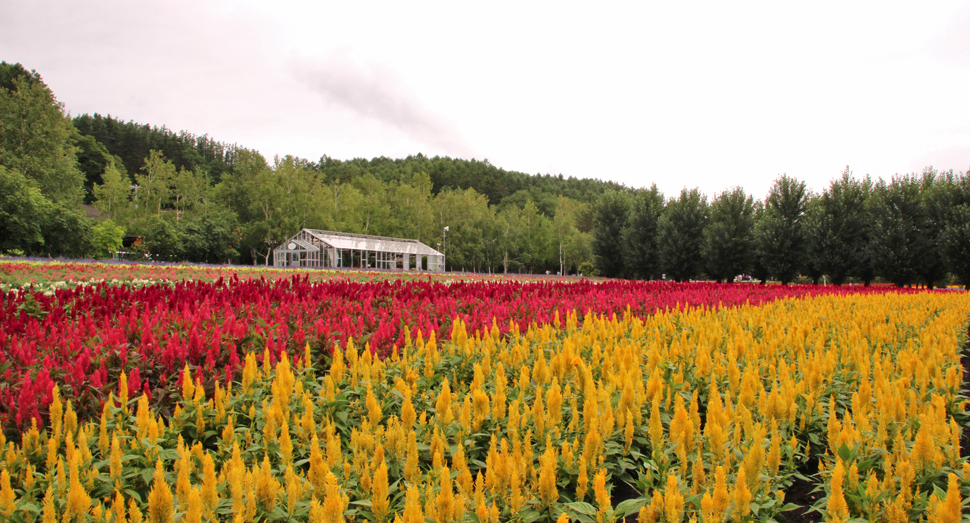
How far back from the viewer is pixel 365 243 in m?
43.1

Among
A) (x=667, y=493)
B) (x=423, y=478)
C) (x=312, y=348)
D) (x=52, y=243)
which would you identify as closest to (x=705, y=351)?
(x=667, y=493)

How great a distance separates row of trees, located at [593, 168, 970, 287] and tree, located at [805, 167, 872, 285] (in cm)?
5

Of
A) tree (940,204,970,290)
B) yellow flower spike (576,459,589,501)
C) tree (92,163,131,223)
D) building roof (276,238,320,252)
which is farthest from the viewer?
tree (92,163,131,223)

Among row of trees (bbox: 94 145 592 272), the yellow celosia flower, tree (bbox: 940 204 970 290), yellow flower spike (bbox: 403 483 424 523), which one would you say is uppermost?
row of trees (bbox: 94 145 592 272)

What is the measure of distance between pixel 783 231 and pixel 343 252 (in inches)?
1280

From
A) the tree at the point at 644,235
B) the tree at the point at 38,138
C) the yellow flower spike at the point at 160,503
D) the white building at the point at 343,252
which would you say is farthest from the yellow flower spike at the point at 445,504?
the tree at the point at 38,138

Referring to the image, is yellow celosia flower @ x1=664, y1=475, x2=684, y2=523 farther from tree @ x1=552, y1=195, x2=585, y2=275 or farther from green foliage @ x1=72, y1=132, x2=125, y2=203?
green foliage @ x1=72, y1=132, x2=125, y2=203

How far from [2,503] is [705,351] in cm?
393

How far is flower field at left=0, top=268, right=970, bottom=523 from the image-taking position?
1888mm

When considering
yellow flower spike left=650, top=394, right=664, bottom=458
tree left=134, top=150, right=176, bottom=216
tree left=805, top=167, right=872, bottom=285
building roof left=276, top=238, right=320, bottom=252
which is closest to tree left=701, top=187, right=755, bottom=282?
tree left=805, top=167, right=872, bottom=285

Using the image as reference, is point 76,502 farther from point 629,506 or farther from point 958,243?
point 958,243

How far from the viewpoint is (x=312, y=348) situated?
4383 mm

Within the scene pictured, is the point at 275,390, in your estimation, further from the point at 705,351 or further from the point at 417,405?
the point at 705,351

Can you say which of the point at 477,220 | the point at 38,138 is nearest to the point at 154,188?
the point at 38,138
